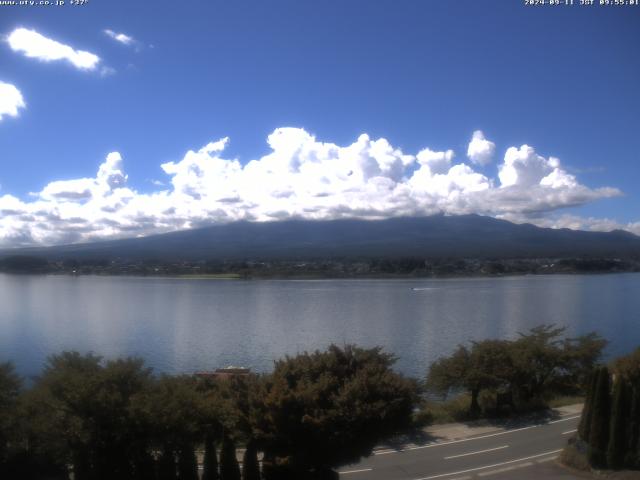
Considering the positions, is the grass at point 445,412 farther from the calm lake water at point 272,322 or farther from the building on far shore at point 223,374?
the calm lake water at point 272,322

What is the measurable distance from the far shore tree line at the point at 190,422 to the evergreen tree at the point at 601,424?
365 centimetres

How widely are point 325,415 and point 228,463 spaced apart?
1.83 meters

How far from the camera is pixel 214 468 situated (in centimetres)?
955

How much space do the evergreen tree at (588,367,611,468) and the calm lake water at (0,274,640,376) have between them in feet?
45.3

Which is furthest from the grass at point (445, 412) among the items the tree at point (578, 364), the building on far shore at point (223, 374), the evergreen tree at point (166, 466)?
the evergreen tree at point (166, 466)

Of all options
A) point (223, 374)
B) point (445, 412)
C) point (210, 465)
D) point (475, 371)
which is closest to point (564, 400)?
point (475, 371)

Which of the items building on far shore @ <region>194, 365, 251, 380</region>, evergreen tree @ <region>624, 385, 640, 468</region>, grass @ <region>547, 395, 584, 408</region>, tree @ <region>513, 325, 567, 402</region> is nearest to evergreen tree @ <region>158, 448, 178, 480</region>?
building on far shore @ <region>194, 365, 251, 380</region>

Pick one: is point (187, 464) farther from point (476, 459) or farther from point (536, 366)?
point (536, 366)

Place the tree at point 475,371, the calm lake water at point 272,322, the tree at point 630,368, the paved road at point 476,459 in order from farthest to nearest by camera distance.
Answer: the calm lake water at point 272,322 < the tree at point 475,371 < the tree at point 630,368 < the paved road at point 476,459

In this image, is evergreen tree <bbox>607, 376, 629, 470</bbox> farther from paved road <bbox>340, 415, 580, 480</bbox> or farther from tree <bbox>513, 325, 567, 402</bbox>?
tree <bbox>513, 325, 567, 402</bbox>

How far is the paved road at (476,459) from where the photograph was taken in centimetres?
1138

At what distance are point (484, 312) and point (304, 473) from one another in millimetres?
39021

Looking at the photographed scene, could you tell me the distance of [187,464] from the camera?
945 cm

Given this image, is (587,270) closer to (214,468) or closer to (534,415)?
(534,415)
